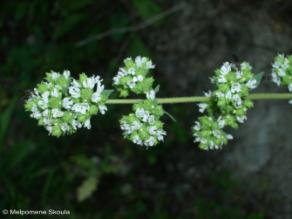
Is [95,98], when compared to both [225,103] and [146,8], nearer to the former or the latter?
[225,103]

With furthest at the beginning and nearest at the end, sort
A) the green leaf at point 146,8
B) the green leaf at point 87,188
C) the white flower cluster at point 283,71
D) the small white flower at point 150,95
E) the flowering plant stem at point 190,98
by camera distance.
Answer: the green leaf at point 146,8 → the green leaf at point 87,188 → the white flower cluster at point 283,71 → the small white flower at point 150,95 → the flowering plant stem at point 190,98

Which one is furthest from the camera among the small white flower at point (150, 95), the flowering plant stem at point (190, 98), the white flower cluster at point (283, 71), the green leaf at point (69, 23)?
the green leaf at point (69, 23)

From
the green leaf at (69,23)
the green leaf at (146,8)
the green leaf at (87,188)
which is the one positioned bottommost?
the green leaf at (87,188)

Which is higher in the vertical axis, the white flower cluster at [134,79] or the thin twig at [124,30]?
the thin twig at [124,30]

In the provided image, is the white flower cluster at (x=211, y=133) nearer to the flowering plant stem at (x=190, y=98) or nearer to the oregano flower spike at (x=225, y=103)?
the oregano flower spike at (x=225, y=103)

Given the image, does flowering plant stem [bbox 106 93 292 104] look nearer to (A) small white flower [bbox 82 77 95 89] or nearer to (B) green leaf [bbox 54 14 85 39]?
(A) small white flower [bbox 82 77 95 89]

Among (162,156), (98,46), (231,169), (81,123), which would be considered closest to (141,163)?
(162,156)

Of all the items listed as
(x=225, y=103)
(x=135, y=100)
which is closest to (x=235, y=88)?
(x=225, y=103)

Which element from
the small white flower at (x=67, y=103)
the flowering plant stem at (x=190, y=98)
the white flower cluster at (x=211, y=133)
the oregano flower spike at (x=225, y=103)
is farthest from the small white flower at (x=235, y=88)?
the small white flower at (x=67, y=103)

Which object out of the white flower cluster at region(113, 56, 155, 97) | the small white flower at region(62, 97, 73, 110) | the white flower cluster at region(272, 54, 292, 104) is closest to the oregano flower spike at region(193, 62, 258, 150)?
the white flower cluster at region(272, 54, 292, 104)
